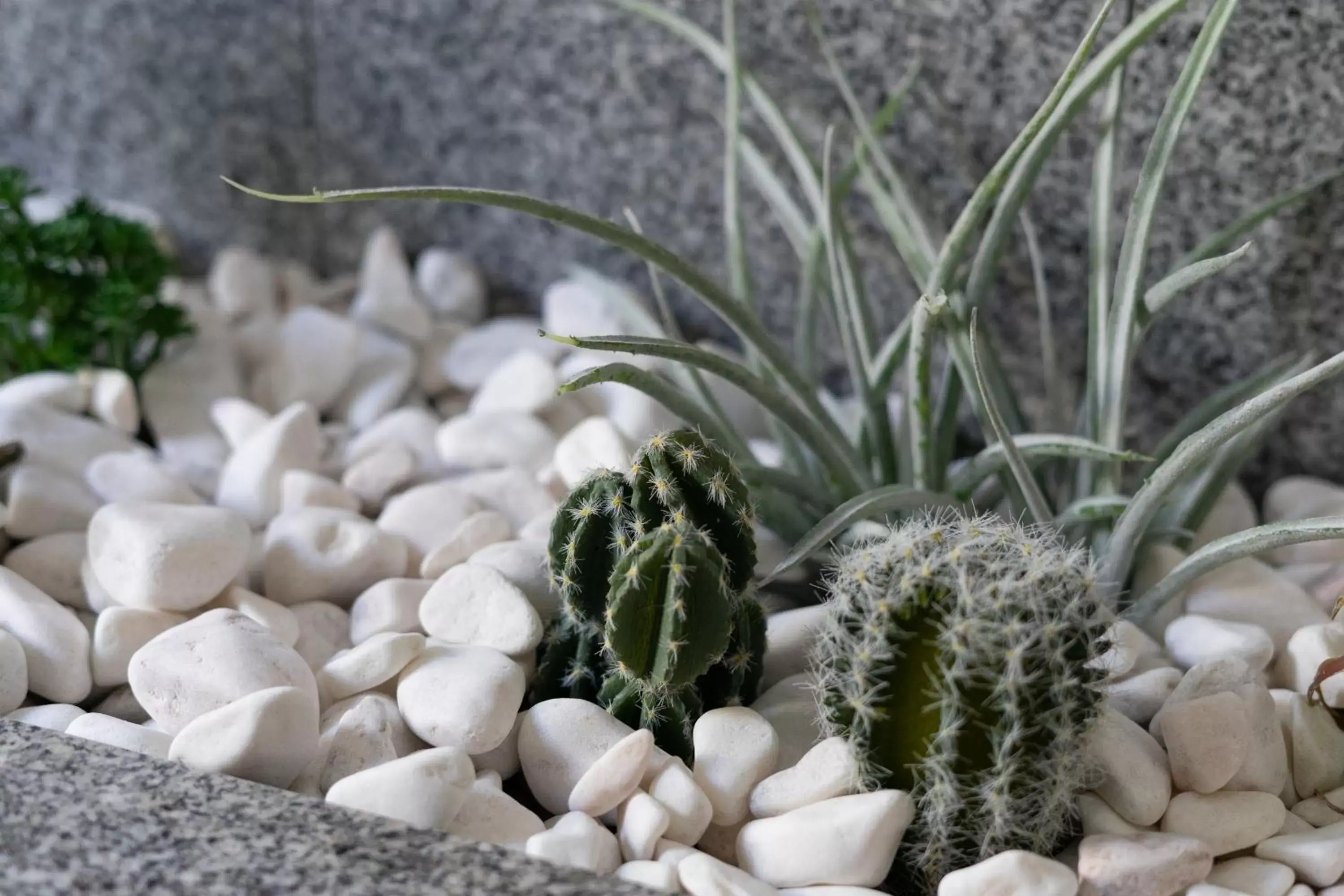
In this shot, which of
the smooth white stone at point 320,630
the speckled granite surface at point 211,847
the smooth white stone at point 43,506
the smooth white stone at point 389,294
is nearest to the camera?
the speckled granite surface at point 211,847

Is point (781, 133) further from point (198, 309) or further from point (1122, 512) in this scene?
point (198, 309)

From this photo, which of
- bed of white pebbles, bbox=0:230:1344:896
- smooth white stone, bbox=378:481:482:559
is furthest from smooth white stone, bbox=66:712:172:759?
smooth white stone, bbox=378:481:482:559

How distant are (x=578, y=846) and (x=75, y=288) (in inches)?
36.5

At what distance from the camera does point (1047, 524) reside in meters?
0.99

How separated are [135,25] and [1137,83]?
1261mm

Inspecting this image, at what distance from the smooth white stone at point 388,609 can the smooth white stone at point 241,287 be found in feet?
2.44

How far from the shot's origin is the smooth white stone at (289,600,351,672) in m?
1.06

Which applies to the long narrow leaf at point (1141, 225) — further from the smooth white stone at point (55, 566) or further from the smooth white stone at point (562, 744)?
the smooth white stone at point (55, 566)

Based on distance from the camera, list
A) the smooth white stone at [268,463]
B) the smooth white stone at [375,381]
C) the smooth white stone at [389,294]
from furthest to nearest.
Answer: the smooth white stone at [389,294] < the smooth white stone at [375,381] < the smooth white stone at [268,463]

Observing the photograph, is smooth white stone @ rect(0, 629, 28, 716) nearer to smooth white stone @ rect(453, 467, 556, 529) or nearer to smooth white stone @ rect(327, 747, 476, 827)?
smooth white stone @ rect(327, 747, 476, 827)

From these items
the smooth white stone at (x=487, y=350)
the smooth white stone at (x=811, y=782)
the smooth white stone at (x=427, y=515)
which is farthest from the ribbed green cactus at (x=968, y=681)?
the smooth white stone at (x=487, y=350)

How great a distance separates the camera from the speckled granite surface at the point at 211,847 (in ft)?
2.42

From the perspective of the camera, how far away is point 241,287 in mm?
1718

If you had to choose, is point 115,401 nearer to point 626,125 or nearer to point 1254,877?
point 626,125
